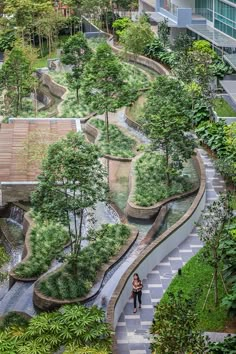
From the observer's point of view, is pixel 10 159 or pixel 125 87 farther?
pixel 125 87

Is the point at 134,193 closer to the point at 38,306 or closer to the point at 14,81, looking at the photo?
the point at 38,306

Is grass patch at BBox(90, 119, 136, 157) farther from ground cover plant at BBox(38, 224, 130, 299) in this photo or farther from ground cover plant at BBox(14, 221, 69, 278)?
ground cover plant at BBox(38, 224, 130, 299)

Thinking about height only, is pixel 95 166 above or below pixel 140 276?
above

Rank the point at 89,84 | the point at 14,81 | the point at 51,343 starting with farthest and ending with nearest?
1. the point at 14,81
2. the point at 89,84
3. the point at 51,343

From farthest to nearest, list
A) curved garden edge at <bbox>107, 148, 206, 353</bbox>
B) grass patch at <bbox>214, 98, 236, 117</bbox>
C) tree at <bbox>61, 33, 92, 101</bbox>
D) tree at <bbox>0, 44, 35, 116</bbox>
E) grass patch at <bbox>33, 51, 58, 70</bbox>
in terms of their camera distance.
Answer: grass patch at <bbox>33, 51, 58, 70</bbox> → tree at <bbox>61, 33, 92, 101</bbox> → tree at <bbox>0, 44, 35, 116</bbox> → grass patch at <bbox>214, 98, 236, 117</bbox> → curved garden edge at <bbox>107, 148, 206, 353</bbox>

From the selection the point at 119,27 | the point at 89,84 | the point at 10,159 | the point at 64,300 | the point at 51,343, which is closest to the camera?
the point at 51,343

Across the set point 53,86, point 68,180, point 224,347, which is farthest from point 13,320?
point 53,86

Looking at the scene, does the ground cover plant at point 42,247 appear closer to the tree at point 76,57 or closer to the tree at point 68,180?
the tree at point 68,180

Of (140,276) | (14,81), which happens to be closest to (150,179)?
(140,276)

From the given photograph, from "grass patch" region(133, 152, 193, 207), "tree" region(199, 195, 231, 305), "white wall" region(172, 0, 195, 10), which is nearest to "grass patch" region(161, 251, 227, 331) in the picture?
"tree" region(199, 195, 231, 305)
